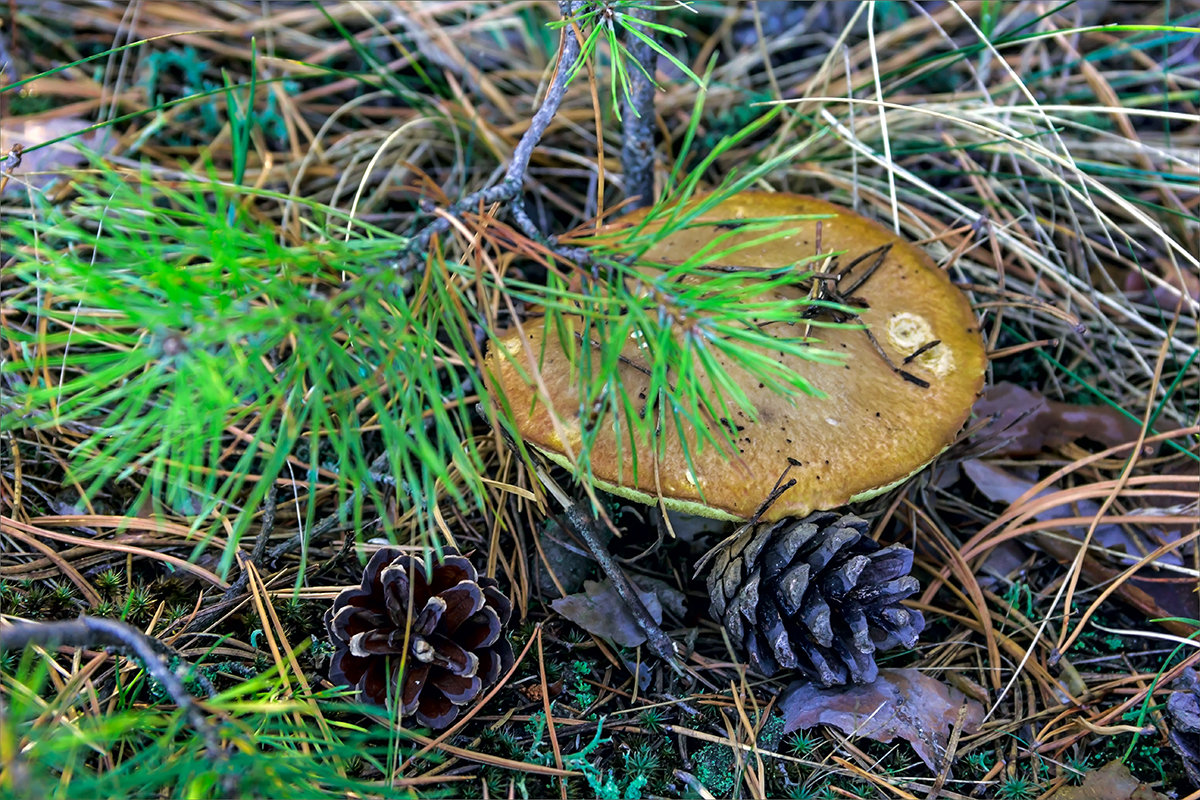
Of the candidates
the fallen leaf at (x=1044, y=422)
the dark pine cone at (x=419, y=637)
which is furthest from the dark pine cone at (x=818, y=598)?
the fallen leaf at (x=1044, y=422)

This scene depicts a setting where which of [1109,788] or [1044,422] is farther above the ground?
[1044,422]

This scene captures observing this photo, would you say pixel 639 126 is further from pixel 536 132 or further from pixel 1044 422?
pixel 1044 422

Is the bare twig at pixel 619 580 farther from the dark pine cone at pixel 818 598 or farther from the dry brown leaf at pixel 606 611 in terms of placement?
the dark pine cone at pixel 818 598

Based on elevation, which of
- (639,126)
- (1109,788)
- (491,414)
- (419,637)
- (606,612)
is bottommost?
(1109,788)

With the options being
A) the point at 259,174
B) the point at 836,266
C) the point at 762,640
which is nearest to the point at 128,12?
the point at 259,174

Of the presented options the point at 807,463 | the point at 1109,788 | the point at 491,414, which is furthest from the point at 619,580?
the point at 1109,788

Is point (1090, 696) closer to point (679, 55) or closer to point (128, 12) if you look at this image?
point (679, 55)

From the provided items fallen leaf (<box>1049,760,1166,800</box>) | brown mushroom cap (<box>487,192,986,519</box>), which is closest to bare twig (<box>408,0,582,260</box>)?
brown mushroom cap (<box>487,192,986,519</box>)
